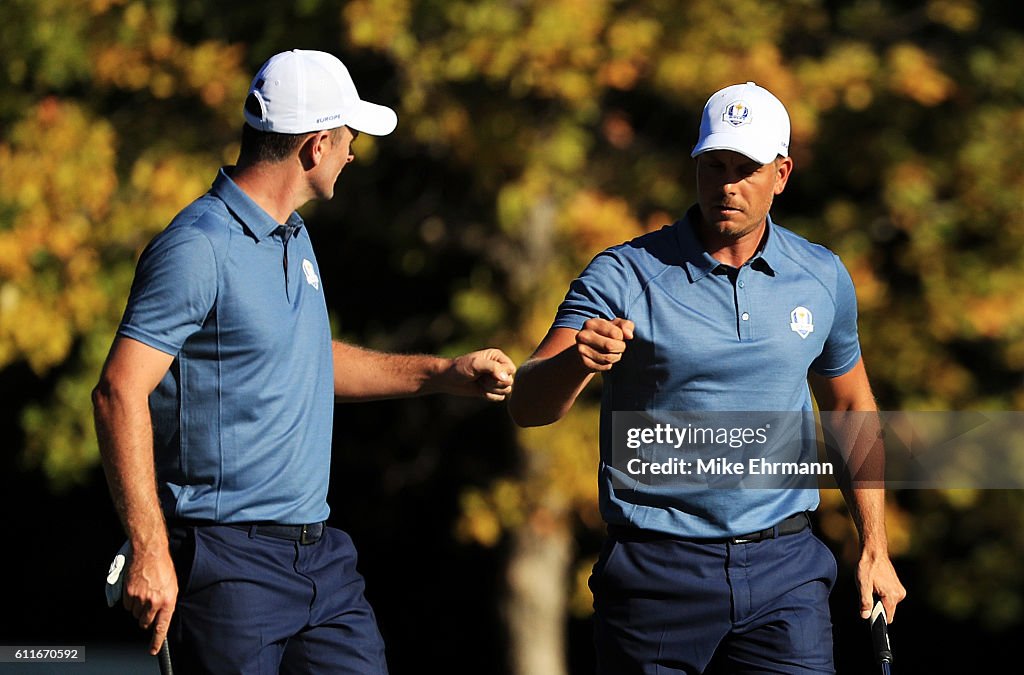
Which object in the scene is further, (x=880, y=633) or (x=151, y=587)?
(x=880, y=633)

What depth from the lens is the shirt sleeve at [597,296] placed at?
13.4ft

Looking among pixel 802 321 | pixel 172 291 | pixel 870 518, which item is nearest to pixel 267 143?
pixel 172 291

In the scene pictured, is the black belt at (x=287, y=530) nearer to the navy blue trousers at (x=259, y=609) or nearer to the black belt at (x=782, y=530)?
the navy blue trousers at (x=259, y=609)

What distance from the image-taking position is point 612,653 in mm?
4141

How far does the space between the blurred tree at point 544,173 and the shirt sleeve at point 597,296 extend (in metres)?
4.54

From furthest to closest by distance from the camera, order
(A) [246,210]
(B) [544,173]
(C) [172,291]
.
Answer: (B) [544,173]
(A) [246,210]
(C) [172,291]

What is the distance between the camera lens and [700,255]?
13.8ft

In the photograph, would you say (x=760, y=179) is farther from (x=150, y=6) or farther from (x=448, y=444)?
(x=448, y=444)

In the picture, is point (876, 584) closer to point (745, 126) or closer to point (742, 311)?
point (742, 311)

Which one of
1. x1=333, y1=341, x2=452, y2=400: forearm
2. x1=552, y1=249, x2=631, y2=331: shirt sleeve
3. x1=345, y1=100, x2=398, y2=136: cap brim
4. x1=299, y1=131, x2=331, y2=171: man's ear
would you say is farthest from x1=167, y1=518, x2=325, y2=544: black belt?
x1=345, y1=100, x2=398, y2=136: cap brim

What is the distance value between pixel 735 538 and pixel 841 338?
0.71 m

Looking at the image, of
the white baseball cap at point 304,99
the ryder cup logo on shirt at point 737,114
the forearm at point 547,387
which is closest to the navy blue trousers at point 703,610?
the forearm at point 547,387

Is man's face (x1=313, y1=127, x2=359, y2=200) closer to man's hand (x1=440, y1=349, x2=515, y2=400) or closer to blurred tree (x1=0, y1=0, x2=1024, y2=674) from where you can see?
man's hand (x1=440, y1=349, x2=515, y2=400)

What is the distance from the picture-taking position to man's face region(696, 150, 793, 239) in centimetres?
414
